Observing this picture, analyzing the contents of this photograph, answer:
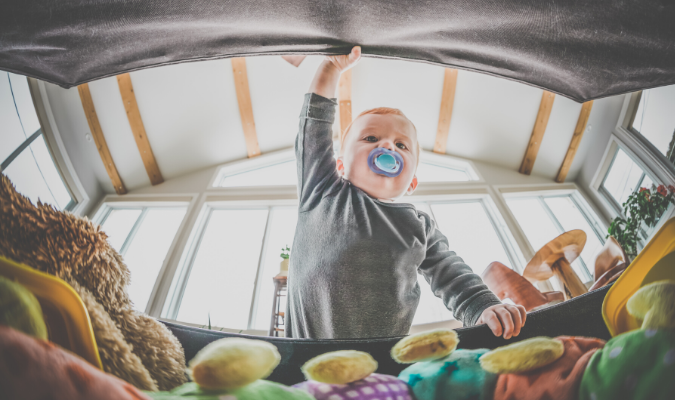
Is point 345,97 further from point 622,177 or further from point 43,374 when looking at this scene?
point 43,374

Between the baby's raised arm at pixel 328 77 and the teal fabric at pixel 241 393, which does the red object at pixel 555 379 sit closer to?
the teal fabric at pixel 241 393

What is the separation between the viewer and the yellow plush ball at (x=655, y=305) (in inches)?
8.4

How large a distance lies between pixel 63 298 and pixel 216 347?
0.37 feet

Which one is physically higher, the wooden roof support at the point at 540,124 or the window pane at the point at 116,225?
the wooden roof support at the point at 540,124

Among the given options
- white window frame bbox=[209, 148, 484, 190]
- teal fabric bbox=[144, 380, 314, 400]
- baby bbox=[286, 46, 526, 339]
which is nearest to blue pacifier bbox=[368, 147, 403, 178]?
baby bbox=[286, 46, 526, 339]

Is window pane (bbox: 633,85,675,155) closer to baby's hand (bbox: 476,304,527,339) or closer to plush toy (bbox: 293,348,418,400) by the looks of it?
baby's hand (bbox: 476,304,527,339)

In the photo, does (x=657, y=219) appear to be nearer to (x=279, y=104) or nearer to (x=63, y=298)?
(x=63, y=298)

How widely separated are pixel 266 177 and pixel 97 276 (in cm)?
350

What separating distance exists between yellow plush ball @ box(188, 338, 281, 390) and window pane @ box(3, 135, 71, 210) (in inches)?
7.2

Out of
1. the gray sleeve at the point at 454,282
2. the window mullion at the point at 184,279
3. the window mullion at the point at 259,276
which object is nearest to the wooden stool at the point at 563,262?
the gray sleeve at the point at 454,282

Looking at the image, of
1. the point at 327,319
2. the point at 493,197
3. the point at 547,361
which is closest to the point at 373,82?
the point at 493,197

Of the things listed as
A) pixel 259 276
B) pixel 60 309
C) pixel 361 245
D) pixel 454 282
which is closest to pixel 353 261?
pixel 361 245

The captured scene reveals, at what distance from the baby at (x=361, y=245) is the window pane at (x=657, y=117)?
0.33 m

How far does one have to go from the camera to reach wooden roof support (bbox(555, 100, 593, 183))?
61 centimetres
